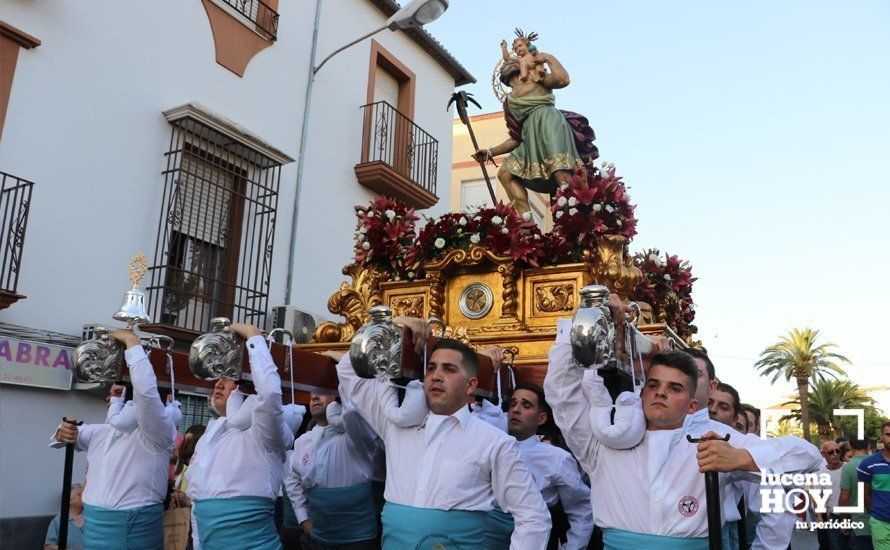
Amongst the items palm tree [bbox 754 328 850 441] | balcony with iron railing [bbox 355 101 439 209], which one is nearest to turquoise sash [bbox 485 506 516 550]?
balcony with iron railing [bbox 355 101 439 209]

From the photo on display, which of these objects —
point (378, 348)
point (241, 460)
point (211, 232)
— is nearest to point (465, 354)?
point (378, 348)

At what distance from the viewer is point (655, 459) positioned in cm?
277

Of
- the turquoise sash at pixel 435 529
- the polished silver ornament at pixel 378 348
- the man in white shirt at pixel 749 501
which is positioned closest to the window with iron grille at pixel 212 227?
the polished silver ornament at pixel 378 348

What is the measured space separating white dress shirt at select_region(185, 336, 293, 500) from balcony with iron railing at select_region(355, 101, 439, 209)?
667cm

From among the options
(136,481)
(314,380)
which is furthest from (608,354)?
(136,481)

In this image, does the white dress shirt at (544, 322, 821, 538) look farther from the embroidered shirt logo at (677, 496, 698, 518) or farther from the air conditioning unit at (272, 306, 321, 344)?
the air conditioning unit at (272, 306, 321, 344)

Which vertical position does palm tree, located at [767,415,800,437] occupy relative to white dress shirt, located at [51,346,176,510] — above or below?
above

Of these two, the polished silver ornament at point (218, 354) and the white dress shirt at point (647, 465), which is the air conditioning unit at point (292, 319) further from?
the white dress shirt at point (647, 465)

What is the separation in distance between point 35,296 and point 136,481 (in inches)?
123

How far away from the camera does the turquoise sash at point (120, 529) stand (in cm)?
405

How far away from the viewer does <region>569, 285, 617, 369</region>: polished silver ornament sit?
2.53m

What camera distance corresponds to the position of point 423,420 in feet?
10.6

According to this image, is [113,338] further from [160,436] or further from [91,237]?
[91,237]

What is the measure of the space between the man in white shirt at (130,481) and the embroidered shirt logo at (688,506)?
99.0 inches
